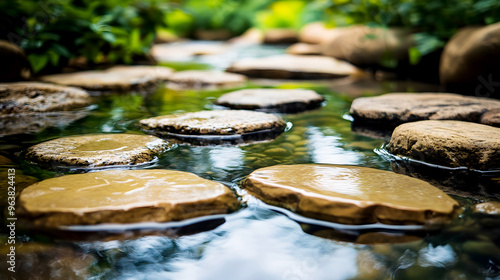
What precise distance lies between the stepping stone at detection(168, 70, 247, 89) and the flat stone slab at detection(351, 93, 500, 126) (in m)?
2.03

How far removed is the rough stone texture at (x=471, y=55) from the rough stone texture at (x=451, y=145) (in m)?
1.89

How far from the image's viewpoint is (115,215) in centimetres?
136

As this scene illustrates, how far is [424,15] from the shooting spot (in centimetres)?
507

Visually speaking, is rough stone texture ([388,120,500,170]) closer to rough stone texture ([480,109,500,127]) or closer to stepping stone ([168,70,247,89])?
rough stone texture ([480,109,500,127])

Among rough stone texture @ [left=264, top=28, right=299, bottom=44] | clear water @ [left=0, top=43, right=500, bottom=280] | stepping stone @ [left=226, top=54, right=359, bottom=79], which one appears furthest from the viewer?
rough stone texture @ [left=264, top=28, right=299, bottom=44]

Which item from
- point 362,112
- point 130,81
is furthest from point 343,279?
point 130,81

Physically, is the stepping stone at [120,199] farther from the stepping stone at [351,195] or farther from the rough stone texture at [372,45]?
the rough stone texture at [372,45]

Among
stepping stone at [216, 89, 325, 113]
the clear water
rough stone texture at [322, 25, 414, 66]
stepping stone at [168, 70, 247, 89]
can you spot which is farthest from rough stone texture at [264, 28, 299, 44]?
the clear water

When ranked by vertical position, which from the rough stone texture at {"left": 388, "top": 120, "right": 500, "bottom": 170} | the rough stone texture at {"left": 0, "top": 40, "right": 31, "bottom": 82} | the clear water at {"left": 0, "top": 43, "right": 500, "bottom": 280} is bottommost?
the clear water at {"left": 0, "top": 43, "right": 500, "bottom": 280}

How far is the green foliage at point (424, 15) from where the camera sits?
4281 millimetres

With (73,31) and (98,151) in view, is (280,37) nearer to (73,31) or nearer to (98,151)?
(73,31)

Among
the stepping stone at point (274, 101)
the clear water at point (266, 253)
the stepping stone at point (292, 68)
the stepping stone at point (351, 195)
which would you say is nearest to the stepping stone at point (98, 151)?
the clear water at point (266, 253)

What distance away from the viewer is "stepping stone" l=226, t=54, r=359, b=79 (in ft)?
17.6

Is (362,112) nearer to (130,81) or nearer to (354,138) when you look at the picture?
A: (354,138)
